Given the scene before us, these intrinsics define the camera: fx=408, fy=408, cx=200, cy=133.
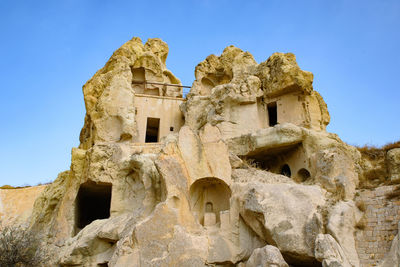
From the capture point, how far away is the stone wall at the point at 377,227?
33.8 feet

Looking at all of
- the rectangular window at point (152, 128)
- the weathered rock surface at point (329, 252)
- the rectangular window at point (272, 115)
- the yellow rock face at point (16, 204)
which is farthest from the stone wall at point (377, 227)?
the yellow rock face at point (16, 204)

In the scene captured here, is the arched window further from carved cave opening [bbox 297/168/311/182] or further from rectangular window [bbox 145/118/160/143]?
rectangular window [bbox 145/118/160/143]

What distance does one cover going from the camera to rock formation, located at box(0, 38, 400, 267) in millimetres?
11297

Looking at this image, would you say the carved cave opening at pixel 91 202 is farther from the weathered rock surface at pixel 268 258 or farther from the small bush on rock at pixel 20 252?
the weathered rock surface at pixel 268 258

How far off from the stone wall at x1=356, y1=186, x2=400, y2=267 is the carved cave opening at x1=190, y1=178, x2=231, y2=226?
4254 mm

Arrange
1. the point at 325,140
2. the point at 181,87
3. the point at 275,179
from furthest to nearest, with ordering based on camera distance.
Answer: the point at 181,87 → the point at 325,140 → the point at 275,179

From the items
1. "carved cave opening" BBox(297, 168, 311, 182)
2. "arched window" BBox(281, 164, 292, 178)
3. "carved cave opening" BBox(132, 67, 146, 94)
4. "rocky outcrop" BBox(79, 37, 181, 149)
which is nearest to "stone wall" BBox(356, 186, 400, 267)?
"carved cave opening" BBox(297, 168, 311, 182)

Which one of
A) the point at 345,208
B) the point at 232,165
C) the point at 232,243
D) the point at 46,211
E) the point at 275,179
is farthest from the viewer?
the point at 46,211

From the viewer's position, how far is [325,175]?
504 inches

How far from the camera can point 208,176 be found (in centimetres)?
1340

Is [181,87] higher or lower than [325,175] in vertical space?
higher

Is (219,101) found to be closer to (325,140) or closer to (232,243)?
(325,140)

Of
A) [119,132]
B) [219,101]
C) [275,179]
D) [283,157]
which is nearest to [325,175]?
[275,179]

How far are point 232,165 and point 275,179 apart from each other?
173cm
